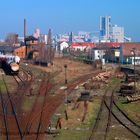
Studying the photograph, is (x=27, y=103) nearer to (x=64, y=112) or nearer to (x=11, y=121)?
(x=64, y=112)

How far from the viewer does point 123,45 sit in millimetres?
71188

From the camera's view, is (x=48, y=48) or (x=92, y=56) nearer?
(x=48, y=48)

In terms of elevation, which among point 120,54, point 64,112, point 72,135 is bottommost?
point 72,135

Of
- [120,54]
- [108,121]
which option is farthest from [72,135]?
[120,54]

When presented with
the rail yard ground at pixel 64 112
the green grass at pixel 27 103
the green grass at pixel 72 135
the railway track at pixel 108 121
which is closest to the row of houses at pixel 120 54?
the rail yard ground at pixel 64 112

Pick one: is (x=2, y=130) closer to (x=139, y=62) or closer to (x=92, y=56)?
(x=139, y=62)

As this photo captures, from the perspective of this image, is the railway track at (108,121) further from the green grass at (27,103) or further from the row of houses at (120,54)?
the row of houses at (120,54)

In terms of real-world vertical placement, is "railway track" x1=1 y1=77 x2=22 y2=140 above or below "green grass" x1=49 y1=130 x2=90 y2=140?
above

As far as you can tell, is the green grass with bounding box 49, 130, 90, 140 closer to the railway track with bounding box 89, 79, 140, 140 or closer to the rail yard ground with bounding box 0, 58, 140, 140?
the rail yard ground with bounding box 0, 58, 140, 140

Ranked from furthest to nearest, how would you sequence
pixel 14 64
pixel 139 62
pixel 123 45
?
pixel 123 45, pixel 139 62, pixel 14 64

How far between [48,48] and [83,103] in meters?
47.7

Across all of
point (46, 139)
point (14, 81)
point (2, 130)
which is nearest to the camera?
point (46, 139)

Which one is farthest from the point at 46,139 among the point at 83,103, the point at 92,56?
the point at 92,56

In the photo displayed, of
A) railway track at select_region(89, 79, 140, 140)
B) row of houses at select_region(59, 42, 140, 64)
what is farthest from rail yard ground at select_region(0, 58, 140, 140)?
row of houses at select_region(59, 42, 140, 64)
